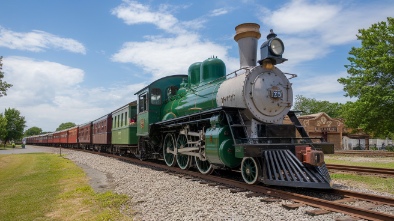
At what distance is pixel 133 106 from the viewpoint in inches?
633

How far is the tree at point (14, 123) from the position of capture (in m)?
74.1

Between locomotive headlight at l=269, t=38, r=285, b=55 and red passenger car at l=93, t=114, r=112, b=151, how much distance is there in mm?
14574

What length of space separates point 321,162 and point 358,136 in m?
42.5

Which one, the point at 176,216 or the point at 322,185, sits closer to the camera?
the point at 176,216

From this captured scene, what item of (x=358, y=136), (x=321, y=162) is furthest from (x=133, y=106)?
(x=358, y=136)

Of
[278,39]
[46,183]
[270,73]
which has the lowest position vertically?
[46,183]

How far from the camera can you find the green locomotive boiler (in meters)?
6.96

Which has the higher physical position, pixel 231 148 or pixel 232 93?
pixel 232 93

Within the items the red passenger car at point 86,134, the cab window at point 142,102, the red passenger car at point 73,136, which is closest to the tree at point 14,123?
the red passenger car at point 73,136

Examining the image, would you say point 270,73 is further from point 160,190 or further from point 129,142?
point 129,142

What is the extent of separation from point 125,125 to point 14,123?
70883 mm

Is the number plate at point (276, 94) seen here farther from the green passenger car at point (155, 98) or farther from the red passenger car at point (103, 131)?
the red passenger car at point (103, 131)

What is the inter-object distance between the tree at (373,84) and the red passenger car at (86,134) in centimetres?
2156

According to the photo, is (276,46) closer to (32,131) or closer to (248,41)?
(248,41)
